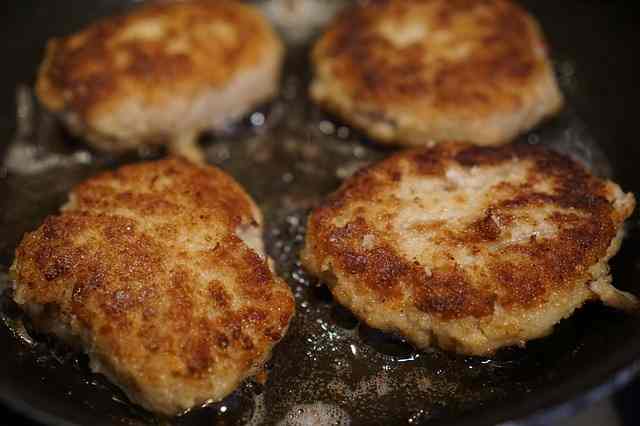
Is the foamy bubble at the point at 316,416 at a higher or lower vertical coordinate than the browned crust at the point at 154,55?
lower

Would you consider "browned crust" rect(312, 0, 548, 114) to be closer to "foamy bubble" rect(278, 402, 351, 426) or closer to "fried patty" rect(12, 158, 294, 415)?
"fried patty" rect(12, 158, 294, 415)

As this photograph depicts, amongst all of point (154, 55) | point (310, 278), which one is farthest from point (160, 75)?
point (310, 278)

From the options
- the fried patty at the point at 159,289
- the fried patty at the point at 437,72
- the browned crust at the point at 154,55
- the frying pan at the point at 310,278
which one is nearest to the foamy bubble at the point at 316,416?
the frying pan at the point at 310,278

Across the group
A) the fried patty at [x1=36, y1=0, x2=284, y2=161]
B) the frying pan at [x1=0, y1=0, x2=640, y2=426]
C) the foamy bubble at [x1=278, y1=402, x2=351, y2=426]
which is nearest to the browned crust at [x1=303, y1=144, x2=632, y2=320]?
the frying pan at [x1=0, y1=0, x2=640, y2=426]

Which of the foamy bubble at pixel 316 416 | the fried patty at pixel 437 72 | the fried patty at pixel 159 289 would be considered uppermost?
the fried patty at pixel 437 72

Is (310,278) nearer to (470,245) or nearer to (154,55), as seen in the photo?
(470,245)

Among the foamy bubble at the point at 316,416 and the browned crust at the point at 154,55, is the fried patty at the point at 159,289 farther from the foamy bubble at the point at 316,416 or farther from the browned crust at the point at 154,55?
the browned crust at the point at 154,55

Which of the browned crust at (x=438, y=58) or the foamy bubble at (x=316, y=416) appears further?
the browned crust at (x=438, y=58)
